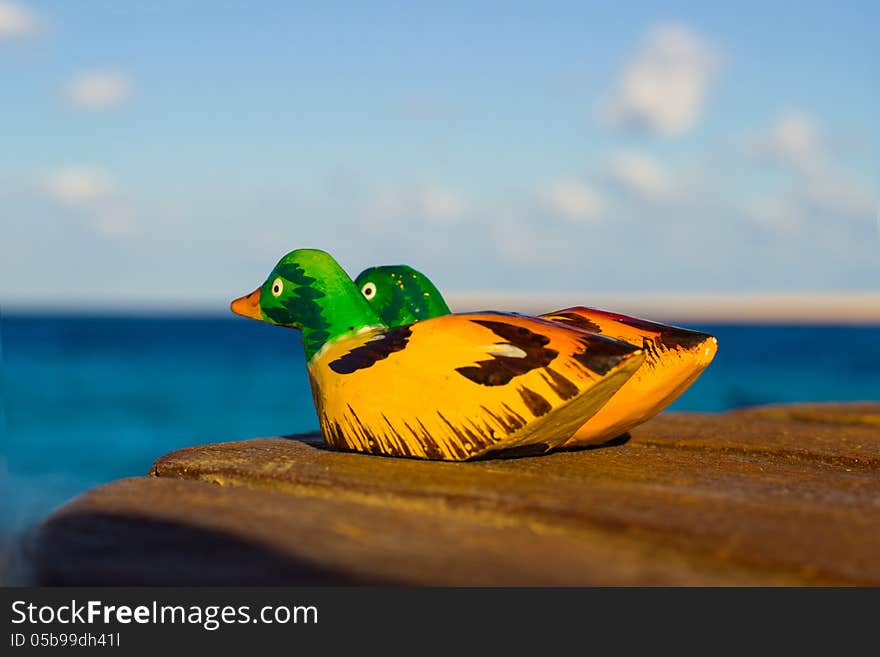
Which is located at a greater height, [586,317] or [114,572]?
[586,317]

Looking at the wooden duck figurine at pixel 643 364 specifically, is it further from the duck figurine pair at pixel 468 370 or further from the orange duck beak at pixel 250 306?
the orange duck beak at pixel 250 306

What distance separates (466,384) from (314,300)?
1.99ft

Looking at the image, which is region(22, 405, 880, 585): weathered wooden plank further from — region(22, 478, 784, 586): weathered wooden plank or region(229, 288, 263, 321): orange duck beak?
region(229, 288, 263, 321): orange duck beak

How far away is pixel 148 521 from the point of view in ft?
4.97

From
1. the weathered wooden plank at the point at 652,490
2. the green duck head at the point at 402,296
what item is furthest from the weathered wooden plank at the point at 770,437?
the green duck head at the point at 402,296

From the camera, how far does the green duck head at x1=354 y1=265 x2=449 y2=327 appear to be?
266 cm

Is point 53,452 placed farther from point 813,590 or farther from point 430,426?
point 813,590

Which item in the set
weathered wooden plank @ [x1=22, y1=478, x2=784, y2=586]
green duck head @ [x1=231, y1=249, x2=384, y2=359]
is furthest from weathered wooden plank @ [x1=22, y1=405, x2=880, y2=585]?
green duck head @ [x1=231, y1=249, x2=384, y2=359]

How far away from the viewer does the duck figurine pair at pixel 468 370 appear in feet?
6.47

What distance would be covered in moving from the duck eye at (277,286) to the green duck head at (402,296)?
1.04 ft

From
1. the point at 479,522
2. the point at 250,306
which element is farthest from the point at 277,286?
the point at 479,522

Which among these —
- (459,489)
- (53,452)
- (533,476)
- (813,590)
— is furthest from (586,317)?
(53,452)

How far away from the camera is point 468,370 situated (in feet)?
6.64

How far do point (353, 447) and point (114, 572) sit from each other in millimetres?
994
